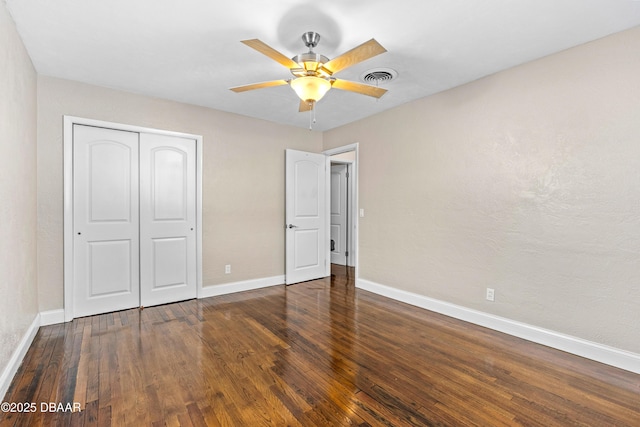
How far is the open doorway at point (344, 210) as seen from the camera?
627 cm

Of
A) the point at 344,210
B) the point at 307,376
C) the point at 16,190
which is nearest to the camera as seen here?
the point at 307,376

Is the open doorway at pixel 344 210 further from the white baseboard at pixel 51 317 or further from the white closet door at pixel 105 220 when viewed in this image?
the white baseboard at pixel 51 317

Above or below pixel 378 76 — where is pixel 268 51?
below

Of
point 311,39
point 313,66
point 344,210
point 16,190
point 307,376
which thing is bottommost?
point 307,376

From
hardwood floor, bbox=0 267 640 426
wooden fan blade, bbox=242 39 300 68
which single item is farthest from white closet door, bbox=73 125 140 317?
wooden fan blade, bbox=242 39 300 68

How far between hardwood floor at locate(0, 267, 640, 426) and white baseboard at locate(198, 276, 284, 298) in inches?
29.9

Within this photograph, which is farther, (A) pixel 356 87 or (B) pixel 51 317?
(B) pixel 51 317

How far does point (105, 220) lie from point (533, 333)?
450 cm

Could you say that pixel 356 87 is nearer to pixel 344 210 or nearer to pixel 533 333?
pixel 533 333

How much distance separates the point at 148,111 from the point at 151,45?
1.33 metres

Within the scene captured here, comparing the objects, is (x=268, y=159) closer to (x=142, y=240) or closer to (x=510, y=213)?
(x=142, y=240)

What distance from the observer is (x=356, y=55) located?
202 cm

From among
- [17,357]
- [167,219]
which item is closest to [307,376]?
[17,357]

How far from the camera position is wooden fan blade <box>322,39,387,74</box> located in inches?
Result: 75.2
